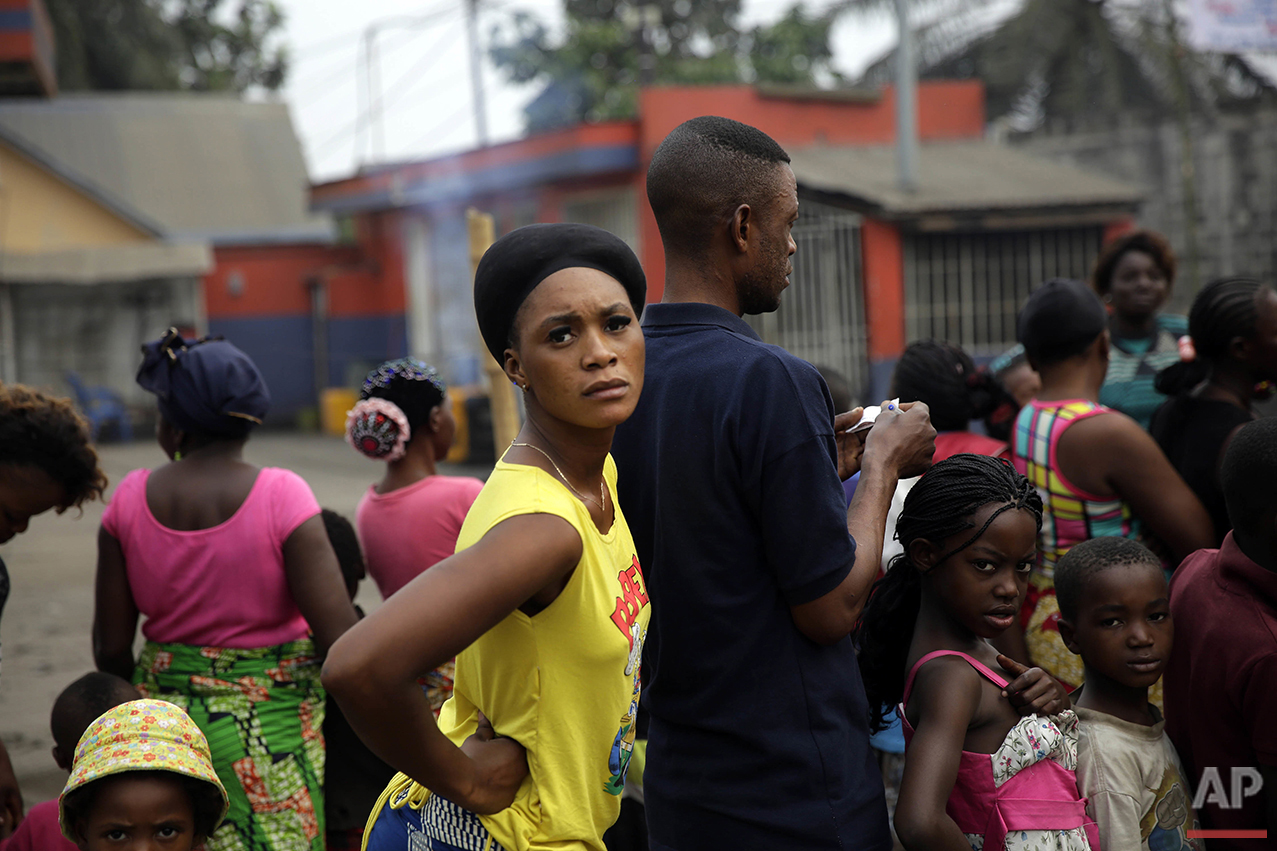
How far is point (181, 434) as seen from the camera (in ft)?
9.96

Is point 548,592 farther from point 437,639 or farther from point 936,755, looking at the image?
point 936,755

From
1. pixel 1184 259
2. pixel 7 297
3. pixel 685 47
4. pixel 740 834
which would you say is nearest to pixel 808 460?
pixel 740 834

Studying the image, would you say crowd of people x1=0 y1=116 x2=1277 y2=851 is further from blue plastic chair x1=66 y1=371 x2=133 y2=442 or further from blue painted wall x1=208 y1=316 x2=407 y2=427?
blue painted wall x1=208 y1=316 x2=407 y2=427

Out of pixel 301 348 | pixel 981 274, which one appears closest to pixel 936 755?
pixel 981 274

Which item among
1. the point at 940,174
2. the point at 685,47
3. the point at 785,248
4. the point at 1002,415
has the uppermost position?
the point at 685,47

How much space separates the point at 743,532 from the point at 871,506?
231 millimetres

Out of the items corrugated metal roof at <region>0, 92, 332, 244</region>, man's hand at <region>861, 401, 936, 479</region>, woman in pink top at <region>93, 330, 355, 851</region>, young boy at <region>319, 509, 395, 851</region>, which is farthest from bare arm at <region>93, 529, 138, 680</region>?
corrugated metal roof at <region>0, 92, 332, 244</region>

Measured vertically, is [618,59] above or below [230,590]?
above

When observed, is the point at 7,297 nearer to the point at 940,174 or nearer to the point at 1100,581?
the point at 940,174

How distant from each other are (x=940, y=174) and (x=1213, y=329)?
10612mm

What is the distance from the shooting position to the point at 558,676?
169 cm

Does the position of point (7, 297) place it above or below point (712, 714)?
above

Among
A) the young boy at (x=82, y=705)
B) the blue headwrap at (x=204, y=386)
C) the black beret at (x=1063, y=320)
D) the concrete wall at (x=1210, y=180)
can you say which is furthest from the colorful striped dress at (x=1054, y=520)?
the concrete wall at (x=1210, y=180)

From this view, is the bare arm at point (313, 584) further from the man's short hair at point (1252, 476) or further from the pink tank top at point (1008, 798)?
the man's short hair at point (1252, 476)
